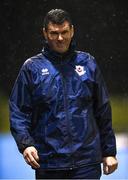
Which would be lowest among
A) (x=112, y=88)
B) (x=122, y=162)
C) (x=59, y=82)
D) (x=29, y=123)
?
(x=122, y=162)

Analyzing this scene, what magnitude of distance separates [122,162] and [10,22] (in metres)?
1.41

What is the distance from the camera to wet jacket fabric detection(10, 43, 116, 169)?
298 cm

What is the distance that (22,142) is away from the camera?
116 inches

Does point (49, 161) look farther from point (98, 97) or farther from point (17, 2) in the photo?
point (17, 2)

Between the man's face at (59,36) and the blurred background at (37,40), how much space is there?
1.48 m

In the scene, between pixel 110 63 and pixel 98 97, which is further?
pixel 110 63

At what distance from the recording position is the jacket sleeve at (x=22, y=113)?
116 inches

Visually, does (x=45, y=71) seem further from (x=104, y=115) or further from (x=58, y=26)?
(x=104, y=115)

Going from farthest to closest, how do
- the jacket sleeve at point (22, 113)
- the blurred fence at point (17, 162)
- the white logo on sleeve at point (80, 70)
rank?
the blurred fence at point (17, 162) < the white logo on sleeve at point (80, 70) < the jacket sleeve at point (22, 113)

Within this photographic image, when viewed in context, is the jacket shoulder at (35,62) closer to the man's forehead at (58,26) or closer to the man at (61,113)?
the man at (61,113)

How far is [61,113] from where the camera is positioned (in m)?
2.97

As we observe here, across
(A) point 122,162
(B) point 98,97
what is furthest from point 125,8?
(B) point 98,97

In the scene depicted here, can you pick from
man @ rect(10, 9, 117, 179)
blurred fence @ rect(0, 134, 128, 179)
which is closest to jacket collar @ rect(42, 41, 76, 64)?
man @ rect(10, 9, 117, 179)

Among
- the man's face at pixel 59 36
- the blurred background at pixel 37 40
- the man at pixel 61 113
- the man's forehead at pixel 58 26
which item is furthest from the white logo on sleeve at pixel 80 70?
the blurred background at pixel 37 40
